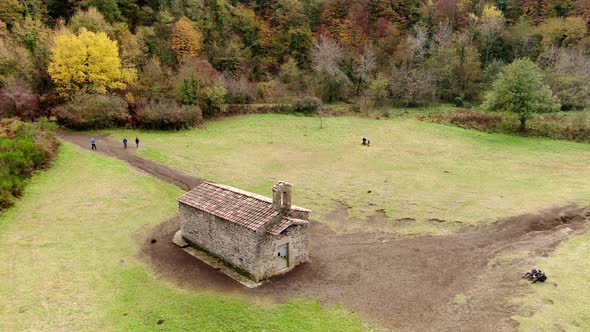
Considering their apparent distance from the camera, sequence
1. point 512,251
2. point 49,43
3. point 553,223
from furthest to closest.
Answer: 1. point 49,43
2. point 553,223
3. point 512,251

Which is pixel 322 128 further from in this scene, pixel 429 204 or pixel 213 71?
pixel 429 204

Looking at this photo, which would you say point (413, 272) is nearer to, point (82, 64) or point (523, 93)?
point (523, 93)

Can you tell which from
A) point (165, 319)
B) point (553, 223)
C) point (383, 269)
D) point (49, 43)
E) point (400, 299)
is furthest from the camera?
point (49, 43)

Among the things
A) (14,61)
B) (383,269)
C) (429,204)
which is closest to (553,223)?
(429,204)

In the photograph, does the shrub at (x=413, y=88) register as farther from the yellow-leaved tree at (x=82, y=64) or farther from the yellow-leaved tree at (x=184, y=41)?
the yellow-leaved tree at (x=82, y=64)

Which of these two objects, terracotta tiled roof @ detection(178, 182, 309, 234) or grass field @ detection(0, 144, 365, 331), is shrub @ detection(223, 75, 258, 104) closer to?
grass field @ detection(0, 144, 365, 331)

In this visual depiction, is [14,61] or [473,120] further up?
[14,61]
